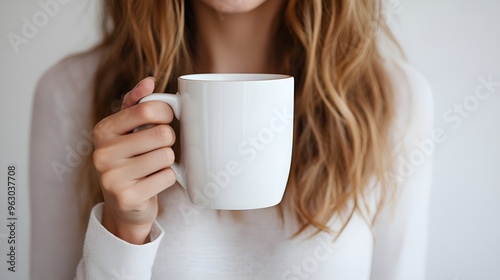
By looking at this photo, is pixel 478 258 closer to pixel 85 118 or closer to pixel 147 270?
pixel 147 270

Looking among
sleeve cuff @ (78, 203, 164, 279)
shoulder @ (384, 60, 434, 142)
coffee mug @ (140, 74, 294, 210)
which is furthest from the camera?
shoulder @ (384, 60, 434, 142)

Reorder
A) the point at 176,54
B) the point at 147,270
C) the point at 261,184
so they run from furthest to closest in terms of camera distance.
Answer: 1. the point at 176,54
2. the point at 147,270
3. the point at 261,184

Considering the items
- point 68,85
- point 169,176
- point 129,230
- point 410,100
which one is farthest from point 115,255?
point 410,100

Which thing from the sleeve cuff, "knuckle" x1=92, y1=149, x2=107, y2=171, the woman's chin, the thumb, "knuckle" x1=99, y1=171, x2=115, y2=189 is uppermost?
the woman's chin

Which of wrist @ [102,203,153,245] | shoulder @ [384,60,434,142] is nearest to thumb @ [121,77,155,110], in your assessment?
wrist @ [102,203,153,245]

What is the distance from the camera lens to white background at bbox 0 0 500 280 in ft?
2.45

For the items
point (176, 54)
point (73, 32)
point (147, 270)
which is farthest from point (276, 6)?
point (147, 270)

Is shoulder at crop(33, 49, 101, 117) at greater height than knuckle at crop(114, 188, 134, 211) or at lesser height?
greater

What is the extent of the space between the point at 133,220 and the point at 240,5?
30cm

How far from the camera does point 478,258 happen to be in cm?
79

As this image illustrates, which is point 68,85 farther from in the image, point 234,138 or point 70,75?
point 234,138

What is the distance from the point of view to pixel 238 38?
32.2 inches

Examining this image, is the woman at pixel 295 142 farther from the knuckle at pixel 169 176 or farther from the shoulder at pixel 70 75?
the knuckle at pixel 169 176

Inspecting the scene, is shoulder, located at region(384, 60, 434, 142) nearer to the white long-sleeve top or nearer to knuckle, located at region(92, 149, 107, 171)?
the white long-sleeve top
